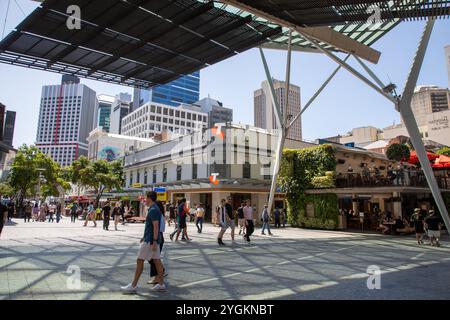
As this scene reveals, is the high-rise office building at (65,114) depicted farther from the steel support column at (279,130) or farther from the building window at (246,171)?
the steel support column at (279,130)

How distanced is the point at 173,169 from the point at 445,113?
60.3 m

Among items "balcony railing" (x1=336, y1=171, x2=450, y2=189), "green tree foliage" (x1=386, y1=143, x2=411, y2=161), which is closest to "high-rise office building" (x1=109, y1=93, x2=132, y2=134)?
"green tree foliage" (x1=386, y1=143, x2=411, y2=161)

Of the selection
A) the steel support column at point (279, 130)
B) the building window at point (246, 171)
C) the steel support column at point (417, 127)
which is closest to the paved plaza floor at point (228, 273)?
the steel support column at point (417, 127)

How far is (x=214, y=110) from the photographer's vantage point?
135000 millimetres

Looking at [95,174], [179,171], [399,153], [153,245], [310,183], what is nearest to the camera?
[153,245]

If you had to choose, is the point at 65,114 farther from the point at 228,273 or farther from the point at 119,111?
the point at 228,273

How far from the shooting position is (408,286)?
645 cm

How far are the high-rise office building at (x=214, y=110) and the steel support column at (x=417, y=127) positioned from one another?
373 ft

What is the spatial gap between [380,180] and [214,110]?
117827mm

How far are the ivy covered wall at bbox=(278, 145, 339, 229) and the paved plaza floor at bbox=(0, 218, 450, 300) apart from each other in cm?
1129

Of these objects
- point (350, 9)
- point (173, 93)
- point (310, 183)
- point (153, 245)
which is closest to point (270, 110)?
point (173, 93)

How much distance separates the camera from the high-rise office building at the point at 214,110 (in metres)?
132
